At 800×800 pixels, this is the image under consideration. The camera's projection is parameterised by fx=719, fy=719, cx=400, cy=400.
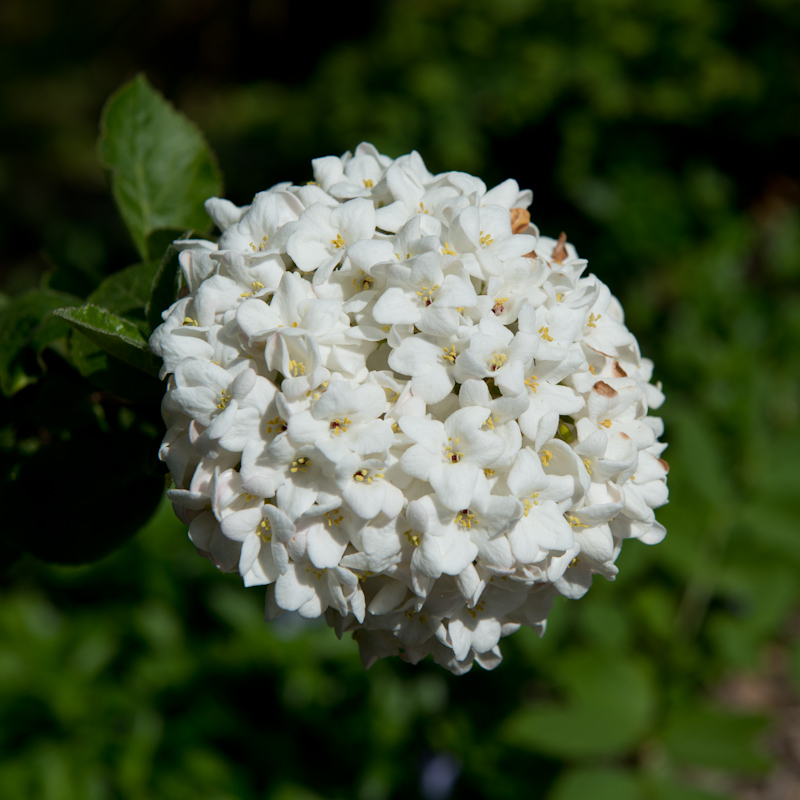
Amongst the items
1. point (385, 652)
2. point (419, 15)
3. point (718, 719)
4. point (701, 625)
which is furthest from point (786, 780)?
point (419, 15)

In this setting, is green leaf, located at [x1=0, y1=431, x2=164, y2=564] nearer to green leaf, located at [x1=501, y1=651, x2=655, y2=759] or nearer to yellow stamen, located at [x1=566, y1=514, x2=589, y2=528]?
yellow stamen, located at [x1=566, y1=514, x2=589, y2=528]

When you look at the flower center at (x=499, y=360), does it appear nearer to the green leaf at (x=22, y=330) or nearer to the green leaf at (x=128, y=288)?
the green leaf at (x=128, y=288)

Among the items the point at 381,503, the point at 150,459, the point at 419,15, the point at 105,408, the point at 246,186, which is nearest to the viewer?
the point at 381,503

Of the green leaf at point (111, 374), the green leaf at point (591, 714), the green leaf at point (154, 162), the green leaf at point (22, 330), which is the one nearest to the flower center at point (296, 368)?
the green leaf at point (111, 374)

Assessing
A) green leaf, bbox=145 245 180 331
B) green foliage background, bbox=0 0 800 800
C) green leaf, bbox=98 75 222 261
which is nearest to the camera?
green leaf, bbox=145 245 180 331

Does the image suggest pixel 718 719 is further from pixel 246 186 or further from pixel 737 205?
pixel 246 186

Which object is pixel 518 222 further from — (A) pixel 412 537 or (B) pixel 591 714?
(B) pixel 591 714

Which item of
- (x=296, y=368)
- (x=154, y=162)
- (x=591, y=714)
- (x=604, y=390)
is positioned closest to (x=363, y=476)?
(x=296, y=368)

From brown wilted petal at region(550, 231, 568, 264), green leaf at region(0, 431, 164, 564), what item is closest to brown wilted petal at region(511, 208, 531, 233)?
brown wilted petal at region(550, 231, 568, 264)
